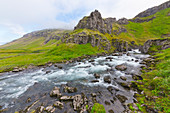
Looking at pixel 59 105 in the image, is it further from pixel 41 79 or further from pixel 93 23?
pixel 93 23

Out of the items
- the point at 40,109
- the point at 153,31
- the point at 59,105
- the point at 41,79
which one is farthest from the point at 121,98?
the point at 153,31

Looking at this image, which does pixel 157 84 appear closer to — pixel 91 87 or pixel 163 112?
pixel 163 112

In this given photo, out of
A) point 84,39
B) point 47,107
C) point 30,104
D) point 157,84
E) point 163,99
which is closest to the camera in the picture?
point 163,99

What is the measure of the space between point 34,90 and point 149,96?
27765mm

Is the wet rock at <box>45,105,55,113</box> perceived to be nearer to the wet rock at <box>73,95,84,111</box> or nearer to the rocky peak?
the wet rock at <box>73,95,84,111</box>

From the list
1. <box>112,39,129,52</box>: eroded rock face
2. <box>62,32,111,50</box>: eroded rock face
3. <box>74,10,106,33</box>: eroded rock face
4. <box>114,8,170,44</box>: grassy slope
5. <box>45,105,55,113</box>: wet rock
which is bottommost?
<box>45,105,55,113</box>: wet rock

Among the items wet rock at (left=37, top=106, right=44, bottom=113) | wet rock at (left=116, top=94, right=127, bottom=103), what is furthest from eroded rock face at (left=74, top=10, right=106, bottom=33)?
wet rock at (left=37, top=106, right=44, bottom=113)

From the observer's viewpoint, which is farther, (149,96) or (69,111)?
(149,96)

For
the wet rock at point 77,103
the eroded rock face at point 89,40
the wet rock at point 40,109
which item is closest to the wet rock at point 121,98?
the wet rock at point 77,103

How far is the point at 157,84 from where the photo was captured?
15.5m

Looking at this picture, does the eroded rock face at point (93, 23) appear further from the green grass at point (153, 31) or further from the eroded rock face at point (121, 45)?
the green grass at point (153, 31)

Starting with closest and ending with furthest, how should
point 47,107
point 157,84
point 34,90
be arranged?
point 47,107 < point 157,84 < point 34,90

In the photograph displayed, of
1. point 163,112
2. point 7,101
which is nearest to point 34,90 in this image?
point 7,101

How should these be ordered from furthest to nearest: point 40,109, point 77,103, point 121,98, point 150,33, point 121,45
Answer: point 150,33, point 121,45, point 121,98, point 77,103, point 40,109
